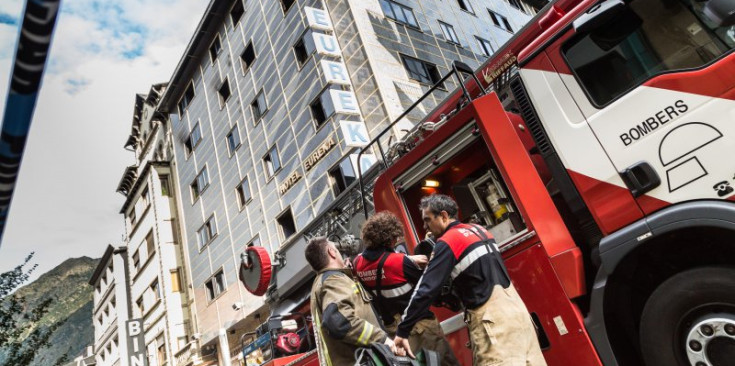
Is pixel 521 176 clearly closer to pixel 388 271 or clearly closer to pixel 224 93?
pixel 388 271

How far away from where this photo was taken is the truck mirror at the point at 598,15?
342cm

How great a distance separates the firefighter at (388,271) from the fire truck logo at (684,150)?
2.11 metres

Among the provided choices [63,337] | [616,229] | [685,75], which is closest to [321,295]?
[616,229]

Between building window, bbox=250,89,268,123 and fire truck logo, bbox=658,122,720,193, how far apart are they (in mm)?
18072

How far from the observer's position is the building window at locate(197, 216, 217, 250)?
23405mm

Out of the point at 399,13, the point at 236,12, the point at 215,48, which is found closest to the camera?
the point at 399,13

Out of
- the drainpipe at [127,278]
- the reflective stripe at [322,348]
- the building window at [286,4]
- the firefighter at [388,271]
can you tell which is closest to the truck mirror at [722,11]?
the firefighter at [388,271]

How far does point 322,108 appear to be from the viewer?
16.5m

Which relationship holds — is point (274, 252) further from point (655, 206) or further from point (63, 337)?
point (63, 337)

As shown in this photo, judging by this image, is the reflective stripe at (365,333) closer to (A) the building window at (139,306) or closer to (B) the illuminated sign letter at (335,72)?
(B) the illuminated sign letter at (335,72)

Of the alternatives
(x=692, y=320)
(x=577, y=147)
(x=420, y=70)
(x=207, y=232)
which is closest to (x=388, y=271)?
(x=577, y=147)

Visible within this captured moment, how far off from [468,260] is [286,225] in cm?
1524

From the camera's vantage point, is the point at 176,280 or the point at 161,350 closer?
the point at 161,350

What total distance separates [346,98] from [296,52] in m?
4.32
